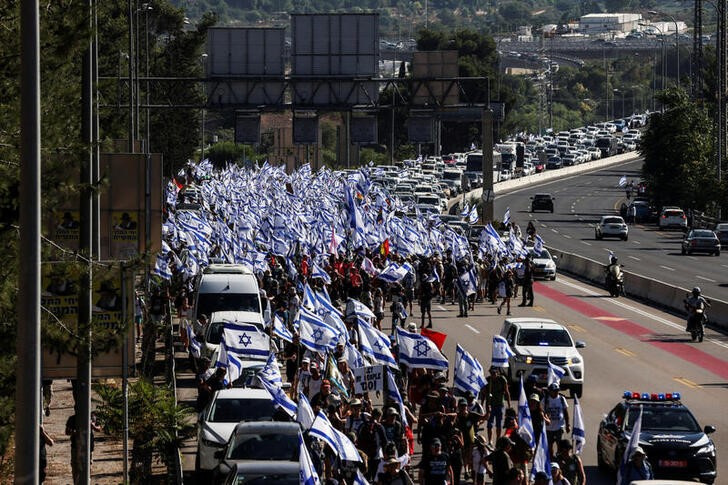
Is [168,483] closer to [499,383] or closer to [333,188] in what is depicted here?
[499,383]

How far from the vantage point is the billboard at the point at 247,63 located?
7281cm

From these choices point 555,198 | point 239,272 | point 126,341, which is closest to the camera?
point 126,341

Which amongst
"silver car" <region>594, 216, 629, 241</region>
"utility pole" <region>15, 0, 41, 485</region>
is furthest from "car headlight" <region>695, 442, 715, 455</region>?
"silver car" <region>594, 216, 629, 241</region>

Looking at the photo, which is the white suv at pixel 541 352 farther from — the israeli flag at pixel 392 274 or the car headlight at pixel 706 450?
the car headlight at pixel 706 450

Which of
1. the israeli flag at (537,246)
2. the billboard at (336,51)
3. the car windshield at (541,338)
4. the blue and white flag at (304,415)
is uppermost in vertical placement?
the billboard at (336,51)

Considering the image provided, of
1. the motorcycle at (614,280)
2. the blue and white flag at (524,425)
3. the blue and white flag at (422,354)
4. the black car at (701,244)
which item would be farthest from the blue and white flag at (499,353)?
the black car at (701,244)

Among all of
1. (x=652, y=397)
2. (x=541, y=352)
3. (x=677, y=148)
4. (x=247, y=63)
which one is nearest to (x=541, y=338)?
(x=541, y=352)

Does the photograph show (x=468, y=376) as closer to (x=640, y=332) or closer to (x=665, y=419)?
(x=665, y=419)

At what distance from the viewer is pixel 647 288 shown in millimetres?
50594

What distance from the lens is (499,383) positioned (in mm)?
24625

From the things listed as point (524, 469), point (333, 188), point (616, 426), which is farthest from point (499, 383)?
point (333, 188)

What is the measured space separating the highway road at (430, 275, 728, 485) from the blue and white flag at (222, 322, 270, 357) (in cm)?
526

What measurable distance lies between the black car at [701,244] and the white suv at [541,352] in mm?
39826

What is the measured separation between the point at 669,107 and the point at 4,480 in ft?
261
